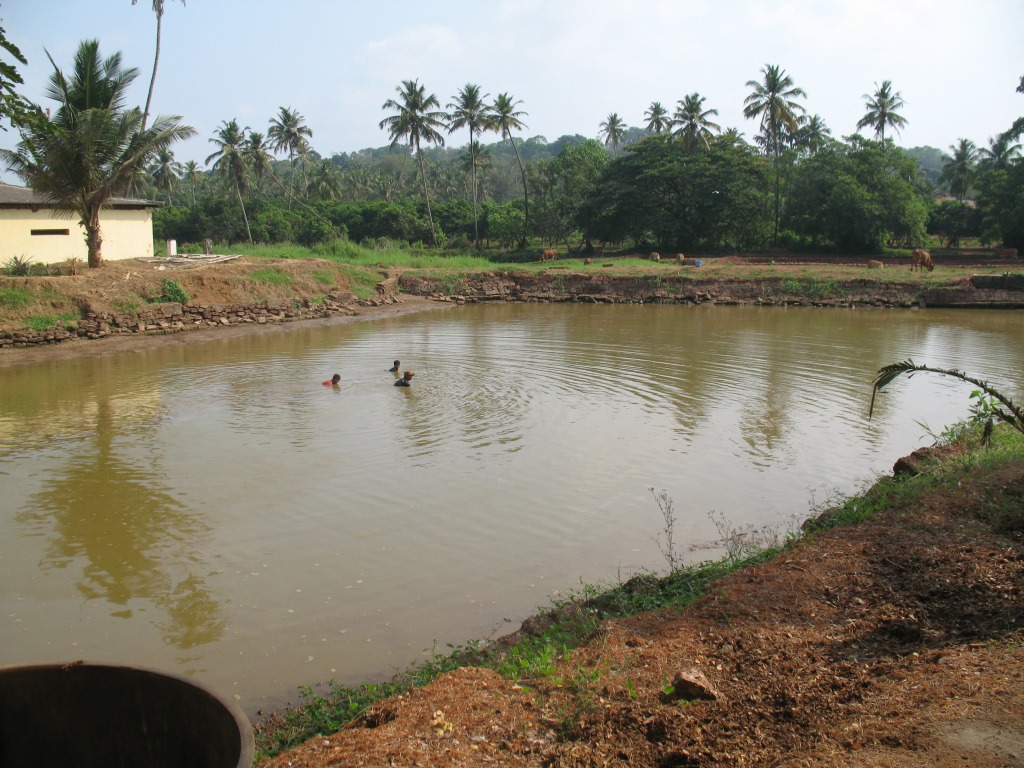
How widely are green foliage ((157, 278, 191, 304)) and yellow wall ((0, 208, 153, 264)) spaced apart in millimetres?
3968

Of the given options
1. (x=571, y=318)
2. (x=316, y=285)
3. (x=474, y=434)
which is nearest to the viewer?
(x=474, y=434)

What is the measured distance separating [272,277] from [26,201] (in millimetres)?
8172

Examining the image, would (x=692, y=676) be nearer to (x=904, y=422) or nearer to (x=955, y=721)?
(x=955, y=721)

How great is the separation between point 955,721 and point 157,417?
12.0m

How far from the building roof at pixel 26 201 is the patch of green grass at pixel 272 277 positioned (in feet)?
17.0

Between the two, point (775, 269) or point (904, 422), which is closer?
point (904, 422)

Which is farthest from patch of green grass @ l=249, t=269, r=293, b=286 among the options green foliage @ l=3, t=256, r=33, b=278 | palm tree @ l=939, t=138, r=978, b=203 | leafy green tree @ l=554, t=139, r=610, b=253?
palm tree @ l=939, t=138, r=978, b=203

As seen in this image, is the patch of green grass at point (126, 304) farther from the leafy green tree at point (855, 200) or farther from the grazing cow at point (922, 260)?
the leafy green tree at point (855, 200)

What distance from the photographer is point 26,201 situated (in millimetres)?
26016

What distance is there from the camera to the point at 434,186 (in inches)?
3118

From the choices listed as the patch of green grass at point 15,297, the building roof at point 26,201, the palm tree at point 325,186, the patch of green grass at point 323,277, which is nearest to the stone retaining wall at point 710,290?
the patch of green grass at point 323,277

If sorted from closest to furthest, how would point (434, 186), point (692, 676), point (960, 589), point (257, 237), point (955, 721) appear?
point (955, 721) → point (692, 676) → point (960, 589) → point (257, 237) → point (434, 186)

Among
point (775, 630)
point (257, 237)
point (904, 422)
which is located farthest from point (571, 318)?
point (257, 237)

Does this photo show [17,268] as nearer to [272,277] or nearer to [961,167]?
[272,277]
